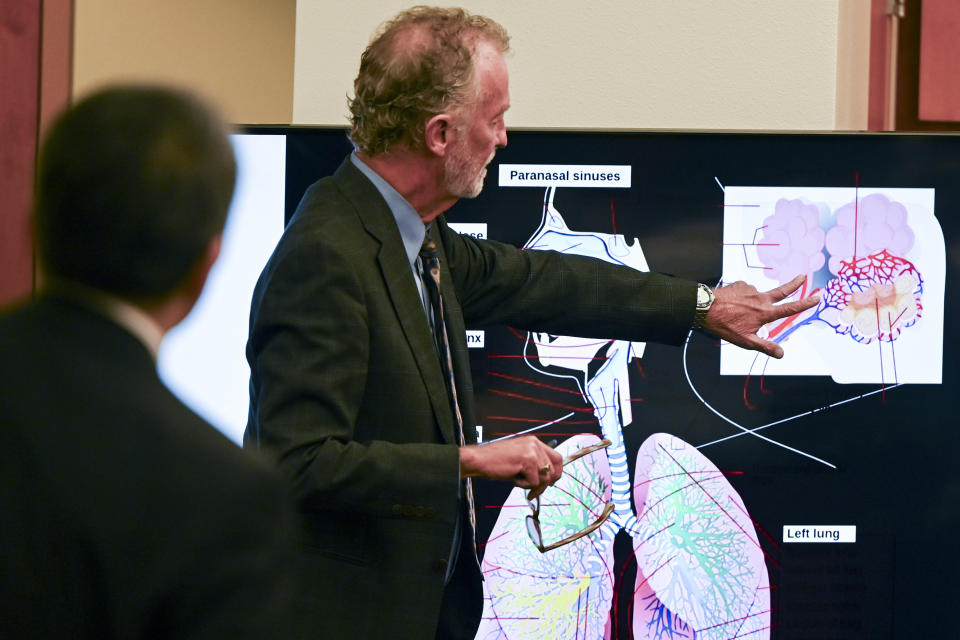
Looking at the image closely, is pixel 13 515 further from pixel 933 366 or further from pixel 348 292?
pixel 933 366

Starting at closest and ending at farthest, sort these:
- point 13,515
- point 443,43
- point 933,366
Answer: point 13,515, point 443,43, point 933,366

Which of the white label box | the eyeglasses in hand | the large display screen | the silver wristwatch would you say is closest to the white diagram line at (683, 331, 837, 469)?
the large display screen

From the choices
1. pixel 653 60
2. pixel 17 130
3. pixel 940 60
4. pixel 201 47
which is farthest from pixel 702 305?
pixel 201 47

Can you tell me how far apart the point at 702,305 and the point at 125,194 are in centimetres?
143

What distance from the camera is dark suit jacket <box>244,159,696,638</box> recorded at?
4.93 feet

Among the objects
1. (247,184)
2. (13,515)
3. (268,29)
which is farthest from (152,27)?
(13,515)

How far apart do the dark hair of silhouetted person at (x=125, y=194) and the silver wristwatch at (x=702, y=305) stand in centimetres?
138

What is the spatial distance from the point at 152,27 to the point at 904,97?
235cm

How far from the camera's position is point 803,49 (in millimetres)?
2691

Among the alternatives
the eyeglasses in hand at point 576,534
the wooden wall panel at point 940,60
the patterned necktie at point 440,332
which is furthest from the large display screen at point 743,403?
the patterned necktie at point 440,332

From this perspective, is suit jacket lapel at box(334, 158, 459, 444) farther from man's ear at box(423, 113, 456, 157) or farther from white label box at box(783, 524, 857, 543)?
white label box at box(783, 524, 857, 543)

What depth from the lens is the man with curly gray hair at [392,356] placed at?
1.51 m

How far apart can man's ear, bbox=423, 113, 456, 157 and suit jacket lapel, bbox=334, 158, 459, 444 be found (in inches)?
5.1

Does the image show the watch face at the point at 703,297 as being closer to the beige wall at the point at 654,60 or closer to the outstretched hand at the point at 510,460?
the outstretched hand at the point at 510,460
